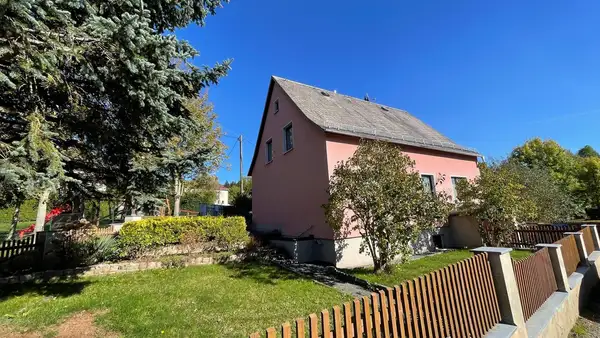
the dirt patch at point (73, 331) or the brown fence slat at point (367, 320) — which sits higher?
the brown fence slat at point (367, 320)

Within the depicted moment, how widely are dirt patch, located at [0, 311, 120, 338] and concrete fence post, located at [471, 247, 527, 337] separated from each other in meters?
6.12

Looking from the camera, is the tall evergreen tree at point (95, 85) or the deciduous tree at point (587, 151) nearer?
the tall evergreen tree at point (95, 85)

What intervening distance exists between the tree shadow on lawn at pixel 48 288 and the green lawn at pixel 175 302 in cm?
2

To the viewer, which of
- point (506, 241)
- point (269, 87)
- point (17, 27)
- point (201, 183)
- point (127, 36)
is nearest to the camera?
point (17, 27)

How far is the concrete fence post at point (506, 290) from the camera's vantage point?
396cm

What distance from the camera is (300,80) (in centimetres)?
1592

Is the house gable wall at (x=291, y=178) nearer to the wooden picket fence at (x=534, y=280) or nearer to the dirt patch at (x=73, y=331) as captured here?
the wooden picket fence at (x=534, y=280)

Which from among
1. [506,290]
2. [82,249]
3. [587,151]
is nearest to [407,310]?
[506,290]

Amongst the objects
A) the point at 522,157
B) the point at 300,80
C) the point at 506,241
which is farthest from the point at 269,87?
the point at 522,157

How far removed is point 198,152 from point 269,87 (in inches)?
387

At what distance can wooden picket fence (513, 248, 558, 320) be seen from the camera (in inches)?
175

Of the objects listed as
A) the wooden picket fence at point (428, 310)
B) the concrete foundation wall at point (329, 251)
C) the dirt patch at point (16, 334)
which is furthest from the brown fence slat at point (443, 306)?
the dirt patch at point (16, 334)

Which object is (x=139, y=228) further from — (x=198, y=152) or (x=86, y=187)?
(x=198, y=152)

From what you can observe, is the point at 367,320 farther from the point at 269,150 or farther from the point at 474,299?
the point at 269,150
